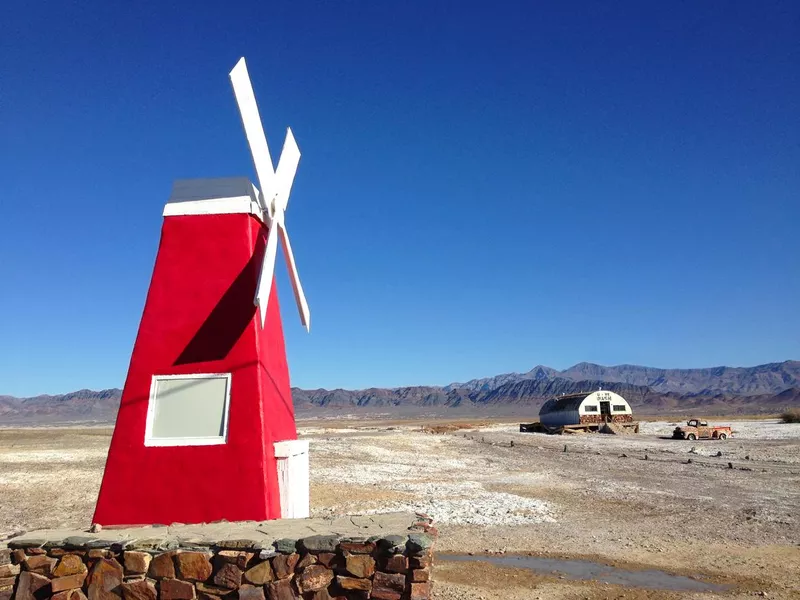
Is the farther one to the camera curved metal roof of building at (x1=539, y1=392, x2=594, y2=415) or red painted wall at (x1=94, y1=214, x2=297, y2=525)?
curved metal roof of building at (x1=539, y1=392, x2=594, y2=415)

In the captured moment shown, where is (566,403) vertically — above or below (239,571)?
above

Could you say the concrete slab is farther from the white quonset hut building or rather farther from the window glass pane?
the white quonset hut building

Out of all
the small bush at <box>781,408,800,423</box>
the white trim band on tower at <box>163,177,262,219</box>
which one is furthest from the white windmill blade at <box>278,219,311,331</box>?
the small bush at <box>781,408,800,423</box>

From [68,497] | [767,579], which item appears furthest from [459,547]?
[68,497]

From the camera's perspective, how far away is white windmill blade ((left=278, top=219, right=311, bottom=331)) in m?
12.0

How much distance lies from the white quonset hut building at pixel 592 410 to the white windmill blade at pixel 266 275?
48.6 metres

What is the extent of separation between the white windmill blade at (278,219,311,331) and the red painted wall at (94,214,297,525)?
1135 mm

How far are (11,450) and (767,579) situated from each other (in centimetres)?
3859

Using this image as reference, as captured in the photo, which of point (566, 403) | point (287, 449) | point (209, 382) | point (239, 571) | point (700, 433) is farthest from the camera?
point (566, 403)

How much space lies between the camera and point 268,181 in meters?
11.3

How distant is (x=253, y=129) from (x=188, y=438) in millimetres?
5382

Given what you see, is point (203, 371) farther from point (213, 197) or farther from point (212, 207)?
point (213, 197)

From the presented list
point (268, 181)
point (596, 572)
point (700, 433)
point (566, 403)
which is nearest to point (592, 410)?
point (566, 403)

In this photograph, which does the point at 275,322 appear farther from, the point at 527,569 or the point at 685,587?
the point at 685,587
